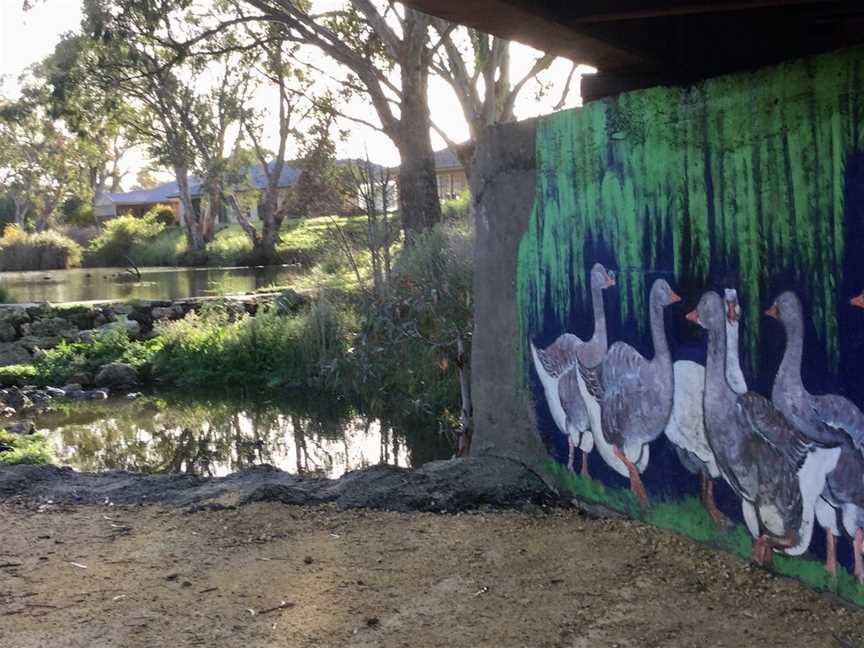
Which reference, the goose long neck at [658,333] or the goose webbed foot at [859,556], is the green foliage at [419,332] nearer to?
the goose long neck at [658,333]

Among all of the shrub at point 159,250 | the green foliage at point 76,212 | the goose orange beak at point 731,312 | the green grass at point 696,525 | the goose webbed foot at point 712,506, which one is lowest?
the green grass at point 696,525

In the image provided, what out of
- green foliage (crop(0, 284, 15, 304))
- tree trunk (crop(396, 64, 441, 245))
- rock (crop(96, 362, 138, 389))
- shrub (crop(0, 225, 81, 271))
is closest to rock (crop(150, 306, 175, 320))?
rock (crop(96, 362, 138, 389))

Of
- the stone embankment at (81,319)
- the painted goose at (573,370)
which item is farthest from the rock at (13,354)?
the painted goose at (573,370)

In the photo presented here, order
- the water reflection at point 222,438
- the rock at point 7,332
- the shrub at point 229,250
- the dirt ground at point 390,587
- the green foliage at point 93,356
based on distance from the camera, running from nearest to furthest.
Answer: the dirt ground at point 390,587, the water reflection at point 222,438, the green foliage at point 93,356, the rock at point 7,332, the shrub at point 229,250

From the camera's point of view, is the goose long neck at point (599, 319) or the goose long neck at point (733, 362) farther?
the goose long neck at point (599, 319)

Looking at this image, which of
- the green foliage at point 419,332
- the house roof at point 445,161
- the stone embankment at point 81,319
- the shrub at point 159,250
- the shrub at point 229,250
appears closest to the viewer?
the green foliage at point 419,332

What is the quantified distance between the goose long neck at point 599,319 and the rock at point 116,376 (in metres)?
12.7

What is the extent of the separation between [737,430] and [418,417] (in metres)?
8.58

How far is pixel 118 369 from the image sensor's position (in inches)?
663

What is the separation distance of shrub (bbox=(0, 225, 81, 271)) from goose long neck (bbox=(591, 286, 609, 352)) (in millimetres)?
49480

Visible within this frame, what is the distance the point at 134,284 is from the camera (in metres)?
34.8

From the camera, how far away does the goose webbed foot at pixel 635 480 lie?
5.22m

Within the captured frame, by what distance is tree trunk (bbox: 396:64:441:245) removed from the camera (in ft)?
67.1

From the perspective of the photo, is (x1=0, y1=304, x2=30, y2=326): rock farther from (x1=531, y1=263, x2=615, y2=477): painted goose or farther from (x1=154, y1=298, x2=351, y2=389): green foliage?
(x1=531, y1=263, x2=615, y2=477): painted goose
